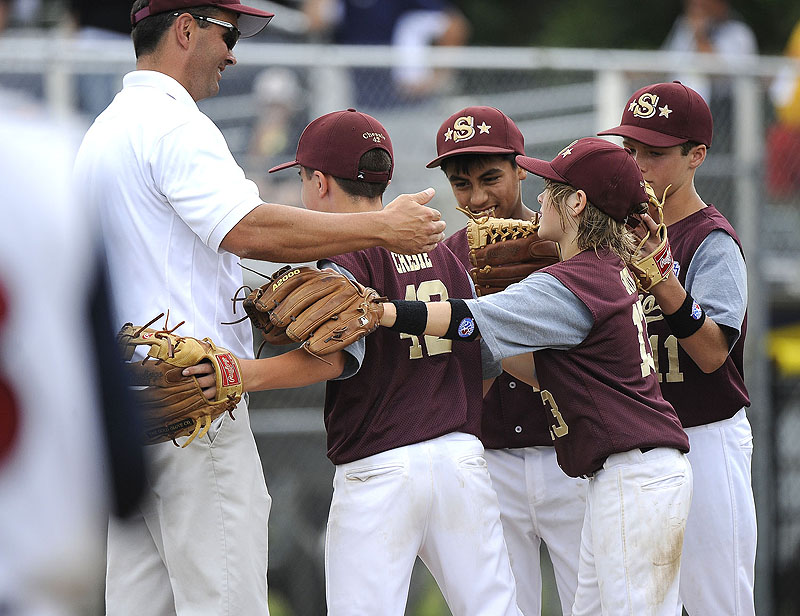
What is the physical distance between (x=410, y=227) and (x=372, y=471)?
73 centimetres

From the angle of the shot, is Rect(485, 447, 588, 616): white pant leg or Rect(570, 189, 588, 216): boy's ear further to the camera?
Rect(485, 447, 588, 616): white pant leg

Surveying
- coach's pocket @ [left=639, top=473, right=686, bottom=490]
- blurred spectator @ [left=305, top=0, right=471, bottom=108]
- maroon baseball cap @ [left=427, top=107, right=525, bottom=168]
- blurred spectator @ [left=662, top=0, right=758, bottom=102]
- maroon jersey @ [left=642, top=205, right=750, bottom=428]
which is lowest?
coach's pocket @ [left=639, top=473, right=686, bottom=490]

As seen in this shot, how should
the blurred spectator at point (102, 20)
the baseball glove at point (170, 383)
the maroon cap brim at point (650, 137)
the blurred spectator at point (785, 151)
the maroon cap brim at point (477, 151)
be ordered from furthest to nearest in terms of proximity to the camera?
the blurred spectator at point (102, 20)
the blurred spectator at point (785, 151)
the maroon cap brim at point (477, 151)
the maroon cap brim at point (650, 137)
the baseball glove at point (170, 383)

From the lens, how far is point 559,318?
10.2 ft

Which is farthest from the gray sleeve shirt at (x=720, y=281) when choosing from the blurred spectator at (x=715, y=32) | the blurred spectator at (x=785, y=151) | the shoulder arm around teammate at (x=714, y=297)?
the blurred spectator at (x=715, y=32)

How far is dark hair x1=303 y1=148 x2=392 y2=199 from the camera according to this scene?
10.8ft

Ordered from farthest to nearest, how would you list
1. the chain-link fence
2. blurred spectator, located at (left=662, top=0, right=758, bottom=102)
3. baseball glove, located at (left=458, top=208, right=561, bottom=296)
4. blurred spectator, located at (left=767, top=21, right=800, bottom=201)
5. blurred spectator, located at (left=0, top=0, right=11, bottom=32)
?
blurred spectator, located at (left=662, top=0, right=758, bottom=102) → blurred spectator, located at (left=0, top=0, right=11, bottom=32) → blurred spectator, located at (left=767, top=21, right=800, bottom=201) → the chain-link fence → baseball glove, located at (left=458, top=208, right=561, bottom=296)

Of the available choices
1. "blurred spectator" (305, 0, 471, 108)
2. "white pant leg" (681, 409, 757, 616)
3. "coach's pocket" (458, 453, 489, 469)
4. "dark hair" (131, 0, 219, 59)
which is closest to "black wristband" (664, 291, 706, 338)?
"white pant leg" (681, 409, 757, 616)

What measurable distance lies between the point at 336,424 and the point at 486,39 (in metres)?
14.8

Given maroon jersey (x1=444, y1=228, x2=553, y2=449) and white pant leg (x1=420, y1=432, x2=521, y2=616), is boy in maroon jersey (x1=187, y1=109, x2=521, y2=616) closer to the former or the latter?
white pant leg (x1=420, y1=432, x2=521, y2=616)

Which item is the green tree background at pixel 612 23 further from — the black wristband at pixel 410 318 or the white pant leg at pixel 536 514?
the black wristband at pixel 410 318

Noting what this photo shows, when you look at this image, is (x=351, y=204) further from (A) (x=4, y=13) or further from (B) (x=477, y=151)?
(A) (x=4, y=13)

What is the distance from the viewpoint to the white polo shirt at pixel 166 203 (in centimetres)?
292

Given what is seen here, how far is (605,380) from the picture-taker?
314cm
